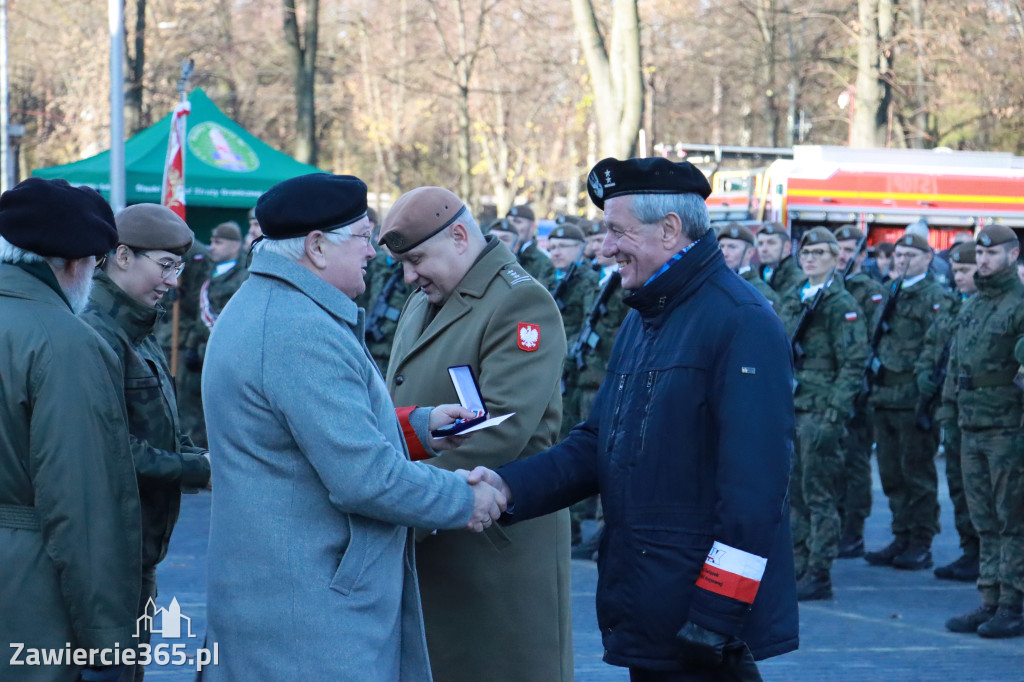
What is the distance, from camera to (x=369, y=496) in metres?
2.79

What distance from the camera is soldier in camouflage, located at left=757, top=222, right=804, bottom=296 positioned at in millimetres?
9523

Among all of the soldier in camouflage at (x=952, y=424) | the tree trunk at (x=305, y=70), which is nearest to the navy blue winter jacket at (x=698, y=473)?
the soldier in camouflage at (x=952, y=424)

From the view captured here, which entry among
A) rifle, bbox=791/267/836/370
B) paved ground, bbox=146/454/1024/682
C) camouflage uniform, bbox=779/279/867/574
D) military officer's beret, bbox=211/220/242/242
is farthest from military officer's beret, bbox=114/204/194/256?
military officer's beret, bbox=211/220/242/242

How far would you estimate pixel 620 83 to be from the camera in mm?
18141

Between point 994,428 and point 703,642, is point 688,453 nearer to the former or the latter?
point 703,642

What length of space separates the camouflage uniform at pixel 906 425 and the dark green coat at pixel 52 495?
6973 mm

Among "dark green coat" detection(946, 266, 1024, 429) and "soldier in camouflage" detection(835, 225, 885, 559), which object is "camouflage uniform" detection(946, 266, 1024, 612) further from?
"soldier in camouflage" detection(835, 225, 885, 559)

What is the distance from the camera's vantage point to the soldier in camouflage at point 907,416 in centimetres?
886

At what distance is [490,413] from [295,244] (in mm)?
903

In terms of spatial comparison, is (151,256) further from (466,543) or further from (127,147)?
(127,147)

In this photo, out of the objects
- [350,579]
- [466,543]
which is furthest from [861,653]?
[350,579]

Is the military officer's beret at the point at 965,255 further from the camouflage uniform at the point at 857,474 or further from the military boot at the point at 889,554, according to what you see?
the military boot at the point at 889,554

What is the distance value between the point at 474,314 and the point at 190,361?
8.28 metres

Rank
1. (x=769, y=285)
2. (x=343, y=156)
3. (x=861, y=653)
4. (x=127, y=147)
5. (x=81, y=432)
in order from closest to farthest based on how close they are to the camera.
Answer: (x=81, y=432), (x=861, y=653), (x=769, y=285), (x=127, y=147), (x=343, y=156)
